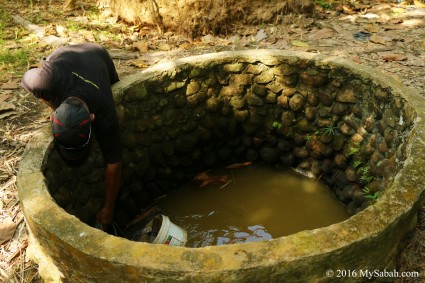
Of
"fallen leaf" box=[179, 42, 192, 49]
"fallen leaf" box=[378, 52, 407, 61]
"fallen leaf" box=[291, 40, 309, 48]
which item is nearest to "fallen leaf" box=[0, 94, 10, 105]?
"fallen leaf" box=[179, 42, 192, 49]

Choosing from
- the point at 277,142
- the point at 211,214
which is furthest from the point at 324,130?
the point at 211,214

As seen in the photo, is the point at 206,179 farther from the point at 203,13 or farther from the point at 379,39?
the point at 379,39

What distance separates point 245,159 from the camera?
422 centimetres

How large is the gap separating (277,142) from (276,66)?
2.65 ft

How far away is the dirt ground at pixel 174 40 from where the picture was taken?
11.0 feet

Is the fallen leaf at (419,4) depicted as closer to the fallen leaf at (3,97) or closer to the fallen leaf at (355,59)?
the fallen leaf at (355,59)

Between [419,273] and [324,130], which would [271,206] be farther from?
[419,273]

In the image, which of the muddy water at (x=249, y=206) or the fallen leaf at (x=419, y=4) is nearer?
the muddy water at (x=249, y=206)

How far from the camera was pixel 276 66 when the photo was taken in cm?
367

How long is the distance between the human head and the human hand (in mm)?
819

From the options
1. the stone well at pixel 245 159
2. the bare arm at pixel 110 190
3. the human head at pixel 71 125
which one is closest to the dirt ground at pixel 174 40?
the stone well at pixel 245 159

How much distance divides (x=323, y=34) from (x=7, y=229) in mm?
3602

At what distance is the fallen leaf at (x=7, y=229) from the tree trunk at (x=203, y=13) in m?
2.84

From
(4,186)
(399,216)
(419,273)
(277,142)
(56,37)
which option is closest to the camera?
(399,216)
